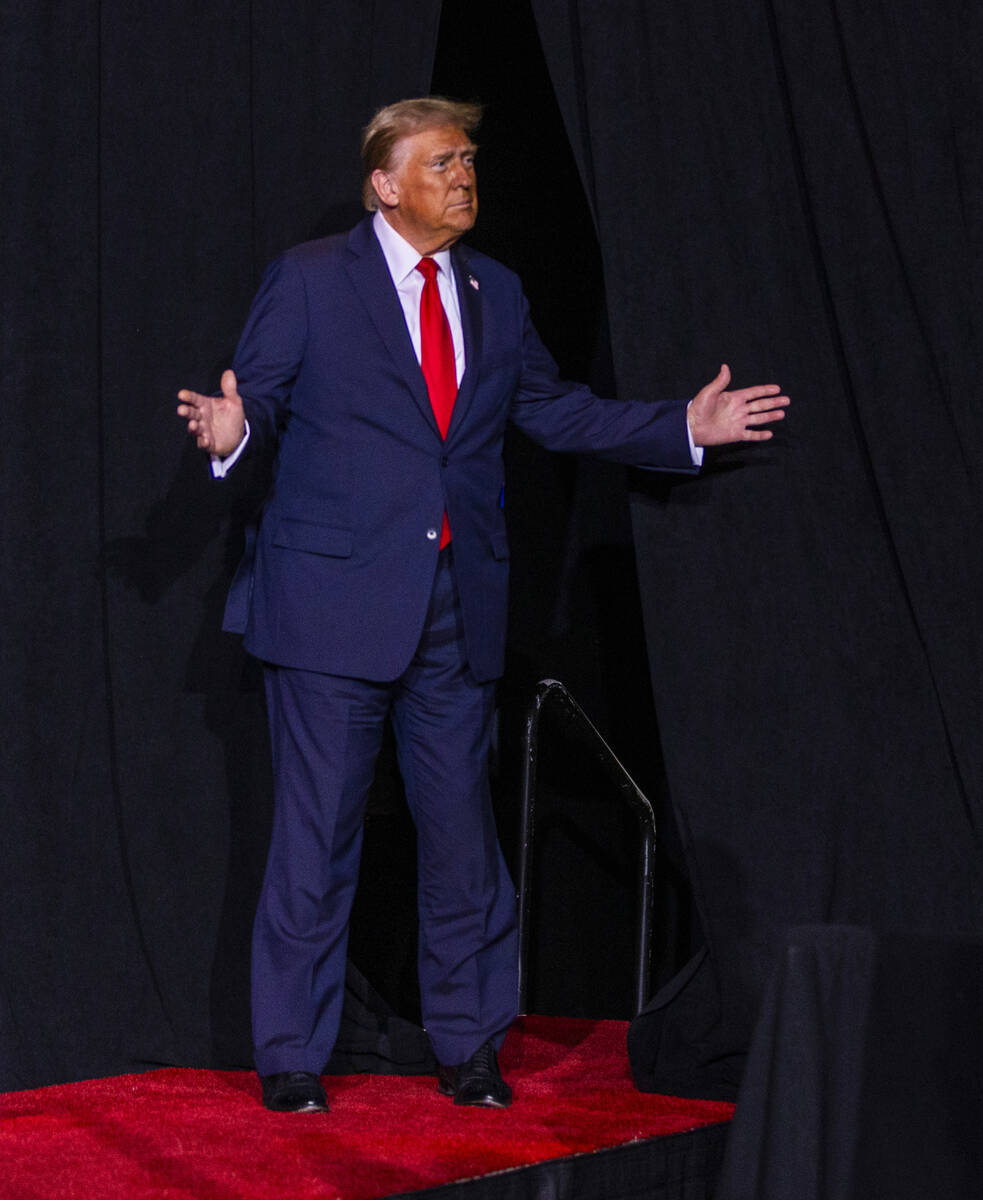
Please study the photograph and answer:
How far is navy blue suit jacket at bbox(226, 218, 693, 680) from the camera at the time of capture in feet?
8.80

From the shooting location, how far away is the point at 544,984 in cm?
392

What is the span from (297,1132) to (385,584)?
0.88 metres

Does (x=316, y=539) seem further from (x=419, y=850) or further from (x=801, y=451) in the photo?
(x=801, y=451)

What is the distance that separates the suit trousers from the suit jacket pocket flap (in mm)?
179

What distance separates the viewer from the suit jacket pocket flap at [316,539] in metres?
2.69

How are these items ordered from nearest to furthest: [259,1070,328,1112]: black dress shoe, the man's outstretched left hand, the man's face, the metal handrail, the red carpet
A: the red carpet, [259,1070,328,1112]: black dress shoe, the man's face, the man's outstretched left hand, the metal handrail

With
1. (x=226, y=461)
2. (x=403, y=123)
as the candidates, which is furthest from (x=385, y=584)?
(x=403, y=123)

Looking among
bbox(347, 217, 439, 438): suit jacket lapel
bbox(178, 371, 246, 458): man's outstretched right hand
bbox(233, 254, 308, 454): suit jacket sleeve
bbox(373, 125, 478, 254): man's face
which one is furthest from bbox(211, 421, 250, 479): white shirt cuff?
bbox(373, 125, 478, 254): man's face

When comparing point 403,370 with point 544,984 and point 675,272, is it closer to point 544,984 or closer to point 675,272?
point 675,272

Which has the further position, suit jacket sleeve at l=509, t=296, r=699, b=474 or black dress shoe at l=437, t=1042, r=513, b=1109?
suit jacket sleeve at l=509, t=296, r=699, b=474

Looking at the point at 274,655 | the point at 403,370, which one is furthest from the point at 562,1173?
the point at 403,370

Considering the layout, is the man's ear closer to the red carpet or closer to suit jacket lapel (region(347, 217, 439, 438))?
suit jacket lapel (region(347, 217, 439, 438))

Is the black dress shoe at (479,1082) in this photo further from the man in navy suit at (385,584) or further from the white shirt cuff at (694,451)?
the white shirt cuff at (694,451)

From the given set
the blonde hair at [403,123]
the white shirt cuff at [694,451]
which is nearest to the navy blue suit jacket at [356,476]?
the blonde hair at [403,123]
